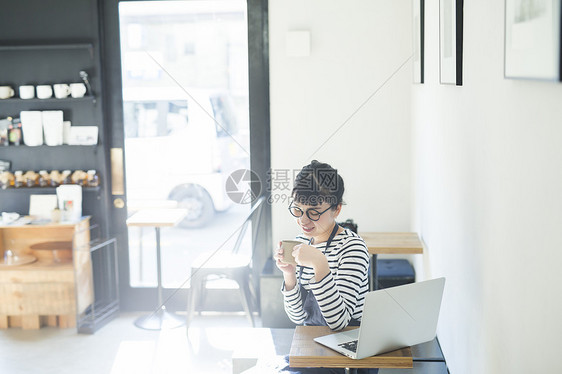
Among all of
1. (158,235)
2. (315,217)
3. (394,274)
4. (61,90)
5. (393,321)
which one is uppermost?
(61,90)

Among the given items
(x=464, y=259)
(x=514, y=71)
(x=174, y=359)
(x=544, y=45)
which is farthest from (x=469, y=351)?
(x=174, y=359)

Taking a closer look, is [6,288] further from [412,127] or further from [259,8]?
[412,127]

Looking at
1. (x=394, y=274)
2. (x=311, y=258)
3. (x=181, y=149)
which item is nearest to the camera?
(x=311, y=258)

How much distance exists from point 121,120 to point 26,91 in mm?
630

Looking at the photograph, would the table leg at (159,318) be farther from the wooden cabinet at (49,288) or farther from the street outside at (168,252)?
the wooden cabinet at (49,288)

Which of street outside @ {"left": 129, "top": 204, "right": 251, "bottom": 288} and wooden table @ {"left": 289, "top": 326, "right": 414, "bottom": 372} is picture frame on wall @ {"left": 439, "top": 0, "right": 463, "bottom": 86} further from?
street outside @ {"left": 129, "top": 204, "right": 251, "bottom": 288}

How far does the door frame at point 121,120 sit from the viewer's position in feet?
14.8

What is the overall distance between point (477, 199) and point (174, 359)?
245 centimetres

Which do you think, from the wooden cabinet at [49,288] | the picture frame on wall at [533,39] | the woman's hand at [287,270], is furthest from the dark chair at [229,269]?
the picture frame on wall at [533,39]

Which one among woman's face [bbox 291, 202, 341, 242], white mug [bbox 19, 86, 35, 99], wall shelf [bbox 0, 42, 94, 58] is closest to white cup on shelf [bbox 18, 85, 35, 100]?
white mug [bbox 19, 86, 35, 99]

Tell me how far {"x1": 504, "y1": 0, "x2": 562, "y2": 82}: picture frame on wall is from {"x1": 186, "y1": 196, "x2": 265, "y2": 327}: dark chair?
9.50 ft

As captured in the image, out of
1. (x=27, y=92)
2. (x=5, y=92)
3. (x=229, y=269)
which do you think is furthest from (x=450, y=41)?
(x=5, y=92)

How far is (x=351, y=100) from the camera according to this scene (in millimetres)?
4422

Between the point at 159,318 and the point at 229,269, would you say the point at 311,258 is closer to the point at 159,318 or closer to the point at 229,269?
the point at 229,269
